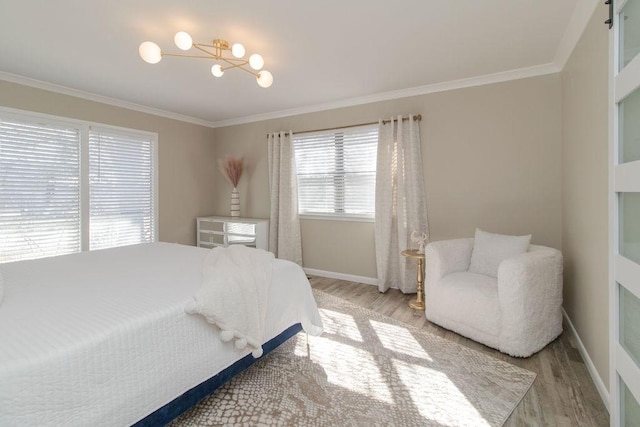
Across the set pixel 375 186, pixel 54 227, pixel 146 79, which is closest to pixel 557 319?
pixel 375 186

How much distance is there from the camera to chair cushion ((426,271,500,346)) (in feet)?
7.61

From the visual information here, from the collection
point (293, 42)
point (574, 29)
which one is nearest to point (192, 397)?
point (293, 42)

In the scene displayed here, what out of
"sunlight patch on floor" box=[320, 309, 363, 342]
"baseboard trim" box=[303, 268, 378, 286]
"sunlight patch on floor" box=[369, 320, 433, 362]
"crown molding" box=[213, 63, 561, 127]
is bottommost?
"sunlight patch on floor" box=[369, 320, 433, 362]

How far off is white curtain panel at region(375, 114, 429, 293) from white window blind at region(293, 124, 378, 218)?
215mm

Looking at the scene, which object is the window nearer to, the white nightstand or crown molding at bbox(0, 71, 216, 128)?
crown molding at bbox(0, 71, 216, 128)

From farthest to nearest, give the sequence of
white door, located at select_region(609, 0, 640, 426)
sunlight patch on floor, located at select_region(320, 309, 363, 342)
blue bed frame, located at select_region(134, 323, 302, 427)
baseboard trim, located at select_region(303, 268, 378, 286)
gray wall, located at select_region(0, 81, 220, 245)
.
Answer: baseboard trim, located at select_region(303, 268, 378, 286), gray wall, located at select_region(0, 81, 220, 245), sunlight patch on floor, located at select_region(320, 309, 363, 342), blue bed frame, located at select_region(134, 323, 302, 427), white door, located at select_region(609, 0, 640, 426)

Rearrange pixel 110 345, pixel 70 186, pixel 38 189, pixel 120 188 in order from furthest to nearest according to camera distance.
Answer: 1. pixel 120 188
2. pixel 70 186
3. pixel 38 189
4. pixel 110 345

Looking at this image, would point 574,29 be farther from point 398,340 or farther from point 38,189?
point 38,189

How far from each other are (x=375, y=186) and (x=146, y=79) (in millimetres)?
2738

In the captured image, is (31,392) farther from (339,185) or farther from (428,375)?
(339,185)

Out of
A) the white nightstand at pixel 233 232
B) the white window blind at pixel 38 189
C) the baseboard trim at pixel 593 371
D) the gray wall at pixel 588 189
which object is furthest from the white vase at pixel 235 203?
the baseboard trim at pixel 593 371

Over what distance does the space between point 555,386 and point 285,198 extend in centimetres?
341

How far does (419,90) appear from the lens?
139 inches

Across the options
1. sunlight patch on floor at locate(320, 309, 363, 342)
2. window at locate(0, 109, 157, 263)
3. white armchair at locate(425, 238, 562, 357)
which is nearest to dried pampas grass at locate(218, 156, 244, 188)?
window at locate(0, 109, 157, 263)
